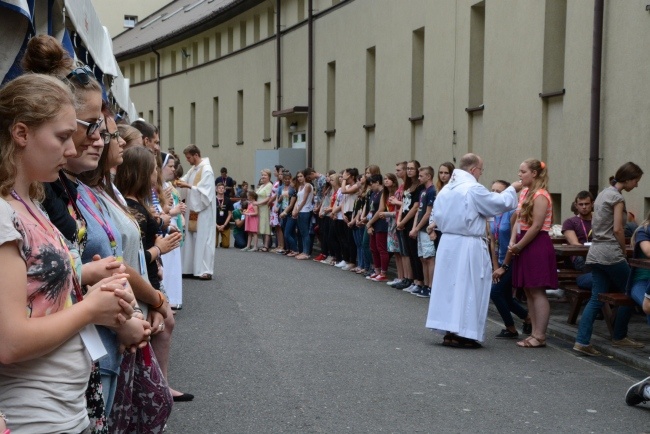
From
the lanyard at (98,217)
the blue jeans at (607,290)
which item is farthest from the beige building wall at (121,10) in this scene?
the lanyard at (98,217)

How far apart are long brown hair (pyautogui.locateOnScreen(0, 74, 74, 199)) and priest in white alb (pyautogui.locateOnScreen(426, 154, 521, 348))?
8.03 metres

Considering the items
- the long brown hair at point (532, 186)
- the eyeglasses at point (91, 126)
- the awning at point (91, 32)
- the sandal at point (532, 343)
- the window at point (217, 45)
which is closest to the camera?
the eyeglasses at point (91, 126)

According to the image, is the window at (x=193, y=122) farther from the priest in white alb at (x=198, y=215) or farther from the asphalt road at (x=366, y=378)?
the asphalt road at (x=366, y=378)

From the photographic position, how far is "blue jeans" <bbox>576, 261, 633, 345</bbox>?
10.2 metres

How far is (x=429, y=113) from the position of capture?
77.6 feet

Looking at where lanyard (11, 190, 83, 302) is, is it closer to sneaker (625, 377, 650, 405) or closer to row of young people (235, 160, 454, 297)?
sneaker (625, 377, 650, 405)

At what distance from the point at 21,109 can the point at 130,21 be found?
A: 227ft

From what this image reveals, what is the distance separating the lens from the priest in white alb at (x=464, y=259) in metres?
10.6

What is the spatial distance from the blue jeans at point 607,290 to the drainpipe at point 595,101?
5592mm

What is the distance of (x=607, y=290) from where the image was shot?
34.7ft

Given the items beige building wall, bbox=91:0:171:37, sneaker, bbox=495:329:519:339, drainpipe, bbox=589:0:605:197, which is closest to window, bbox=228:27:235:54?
beige building wall, bbox=91:0:171:37

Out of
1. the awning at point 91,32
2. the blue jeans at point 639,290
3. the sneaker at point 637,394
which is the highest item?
the awning at point 91,32

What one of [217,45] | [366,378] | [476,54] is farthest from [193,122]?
[366,378]

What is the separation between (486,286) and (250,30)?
3148 cm
